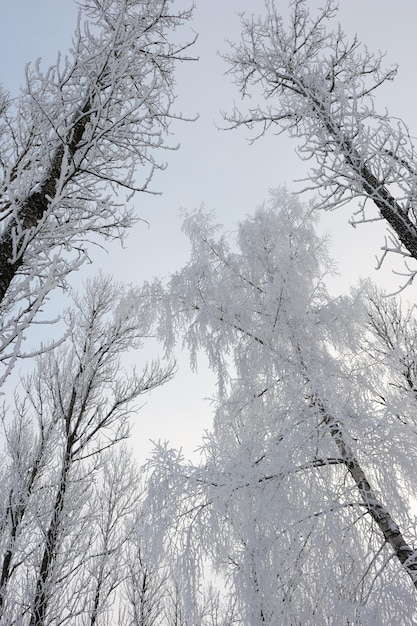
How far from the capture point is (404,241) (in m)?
3.42

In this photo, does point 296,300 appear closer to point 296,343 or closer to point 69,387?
point 296,343

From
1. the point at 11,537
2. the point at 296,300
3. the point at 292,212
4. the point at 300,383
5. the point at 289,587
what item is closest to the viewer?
the point at 289,587

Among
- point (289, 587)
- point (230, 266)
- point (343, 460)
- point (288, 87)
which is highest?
point (288, 87)

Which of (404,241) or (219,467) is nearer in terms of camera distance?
(404,241)

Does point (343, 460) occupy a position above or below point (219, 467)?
below

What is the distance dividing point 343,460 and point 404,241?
2.04 meters

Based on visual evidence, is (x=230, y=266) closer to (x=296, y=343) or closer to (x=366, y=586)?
(x=296, y=343)

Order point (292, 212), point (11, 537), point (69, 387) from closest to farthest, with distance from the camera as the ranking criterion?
point (292, 212) → point (11, 537) → point (69, 387)

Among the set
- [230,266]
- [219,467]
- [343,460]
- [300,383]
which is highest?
[230,266]

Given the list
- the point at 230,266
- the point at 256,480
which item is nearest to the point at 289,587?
the point at 256,480

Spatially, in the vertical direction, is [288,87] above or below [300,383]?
above

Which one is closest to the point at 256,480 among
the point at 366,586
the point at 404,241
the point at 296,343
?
the point at 366,586

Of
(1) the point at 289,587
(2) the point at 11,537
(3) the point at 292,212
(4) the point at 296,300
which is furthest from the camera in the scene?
(2) the point at 11,537

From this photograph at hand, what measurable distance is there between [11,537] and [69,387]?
7.96 feet
